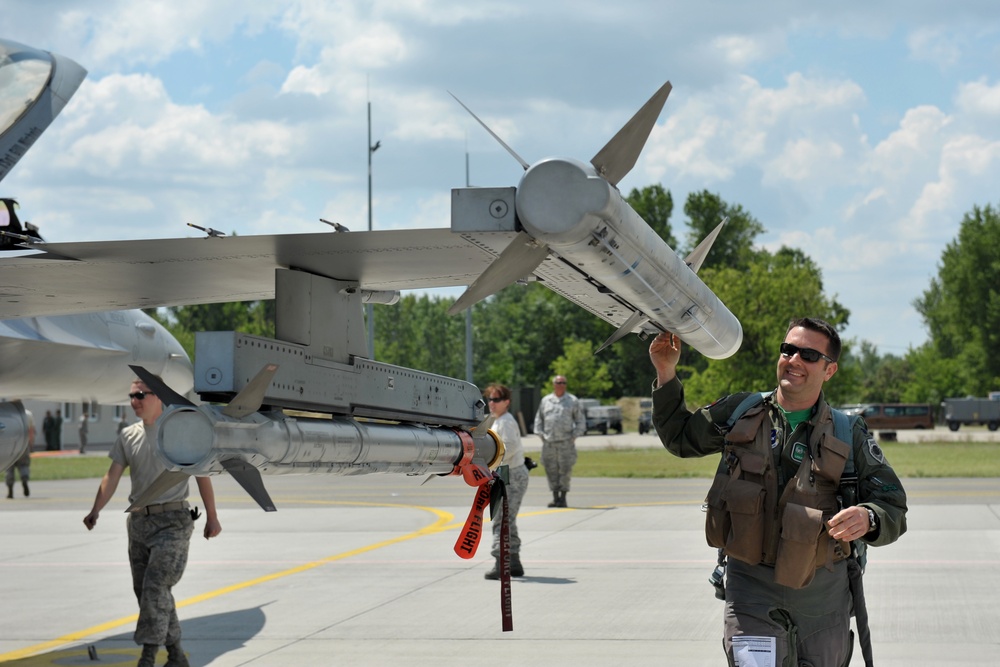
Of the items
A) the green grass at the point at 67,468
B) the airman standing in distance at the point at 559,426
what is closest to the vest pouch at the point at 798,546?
Result: the airman standing in distance at the point at 559,426

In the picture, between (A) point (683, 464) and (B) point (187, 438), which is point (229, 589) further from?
(A) point (683, 464)

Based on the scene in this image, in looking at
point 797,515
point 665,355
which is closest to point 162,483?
point 665,355

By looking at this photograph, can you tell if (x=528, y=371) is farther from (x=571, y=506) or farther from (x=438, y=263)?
(x=438, y=263)

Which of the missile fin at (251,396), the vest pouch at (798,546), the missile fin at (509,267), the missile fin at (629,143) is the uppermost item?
the missile fin at (629,143)

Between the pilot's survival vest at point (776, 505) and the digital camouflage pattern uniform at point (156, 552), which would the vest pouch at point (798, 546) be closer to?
the pilot's survival vest at point (776, 505)

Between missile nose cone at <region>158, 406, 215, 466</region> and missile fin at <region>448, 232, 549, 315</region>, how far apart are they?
4.53 ft

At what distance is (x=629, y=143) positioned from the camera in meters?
4.87

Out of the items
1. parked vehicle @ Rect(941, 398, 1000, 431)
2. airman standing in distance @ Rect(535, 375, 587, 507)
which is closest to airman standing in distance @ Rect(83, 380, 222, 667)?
airman standing in distance @ Rect(535, 375, 587, 507)

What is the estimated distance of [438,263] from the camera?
7.09 metres

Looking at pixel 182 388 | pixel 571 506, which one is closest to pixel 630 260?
pixel 182 388

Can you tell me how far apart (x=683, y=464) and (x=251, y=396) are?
30738mm

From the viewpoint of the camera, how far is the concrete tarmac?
8.39 meters

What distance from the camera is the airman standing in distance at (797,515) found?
4.58m

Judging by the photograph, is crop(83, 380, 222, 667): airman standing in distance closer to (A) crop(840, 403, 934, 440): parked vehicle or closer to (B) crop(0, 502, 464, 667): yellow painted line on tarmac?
(B) crop(0, 502, 464, 667): yellow painted line on tarmac
